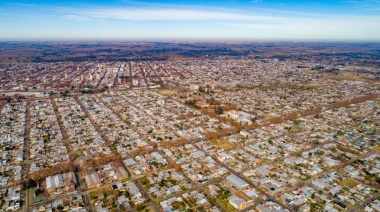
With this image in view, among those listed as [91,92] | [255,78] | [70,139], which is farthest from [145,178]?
[255,78]

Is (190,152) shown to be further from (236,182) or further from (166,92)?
(166,92)

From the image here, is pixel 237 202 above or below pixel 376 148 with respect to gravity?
below

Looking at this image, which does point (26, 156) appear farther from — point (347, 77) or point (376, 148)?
point (347, 77)

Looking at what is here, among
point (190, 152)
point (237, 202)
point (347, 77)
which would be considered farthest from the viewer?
point (347, 77)

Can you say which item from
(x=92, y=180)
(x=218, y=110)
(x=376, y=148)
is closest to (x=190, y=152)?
(x=92, y=180)

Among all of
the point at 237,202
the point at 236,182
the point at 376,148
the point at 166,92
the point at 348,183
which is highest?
the point at 166,92

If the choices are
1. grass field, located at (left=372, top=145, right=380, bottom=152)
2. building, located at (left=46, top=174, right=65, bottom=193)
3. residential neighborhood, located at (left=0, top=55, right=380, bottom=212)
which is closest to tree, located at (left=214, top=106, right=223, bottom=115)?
residential neighborhood, located at (left=0, top=55, right=380, bottom=212)

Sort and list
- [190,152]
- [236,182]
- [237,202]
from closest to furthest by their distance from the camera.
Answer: [237,202] → [236,182] → [190,152]

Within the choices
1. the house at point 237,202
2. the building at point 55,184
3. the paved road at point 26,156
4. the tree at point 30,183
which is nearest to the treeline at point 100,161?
the building at point 55,184

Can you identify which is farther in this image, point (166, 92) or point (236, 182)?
point (166, 92)

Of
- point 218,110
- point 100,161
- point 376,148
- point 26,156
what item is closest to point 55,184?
point 100,161

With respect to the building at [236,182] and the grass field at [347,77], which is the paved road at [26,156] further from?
the grass field at [347,77]
